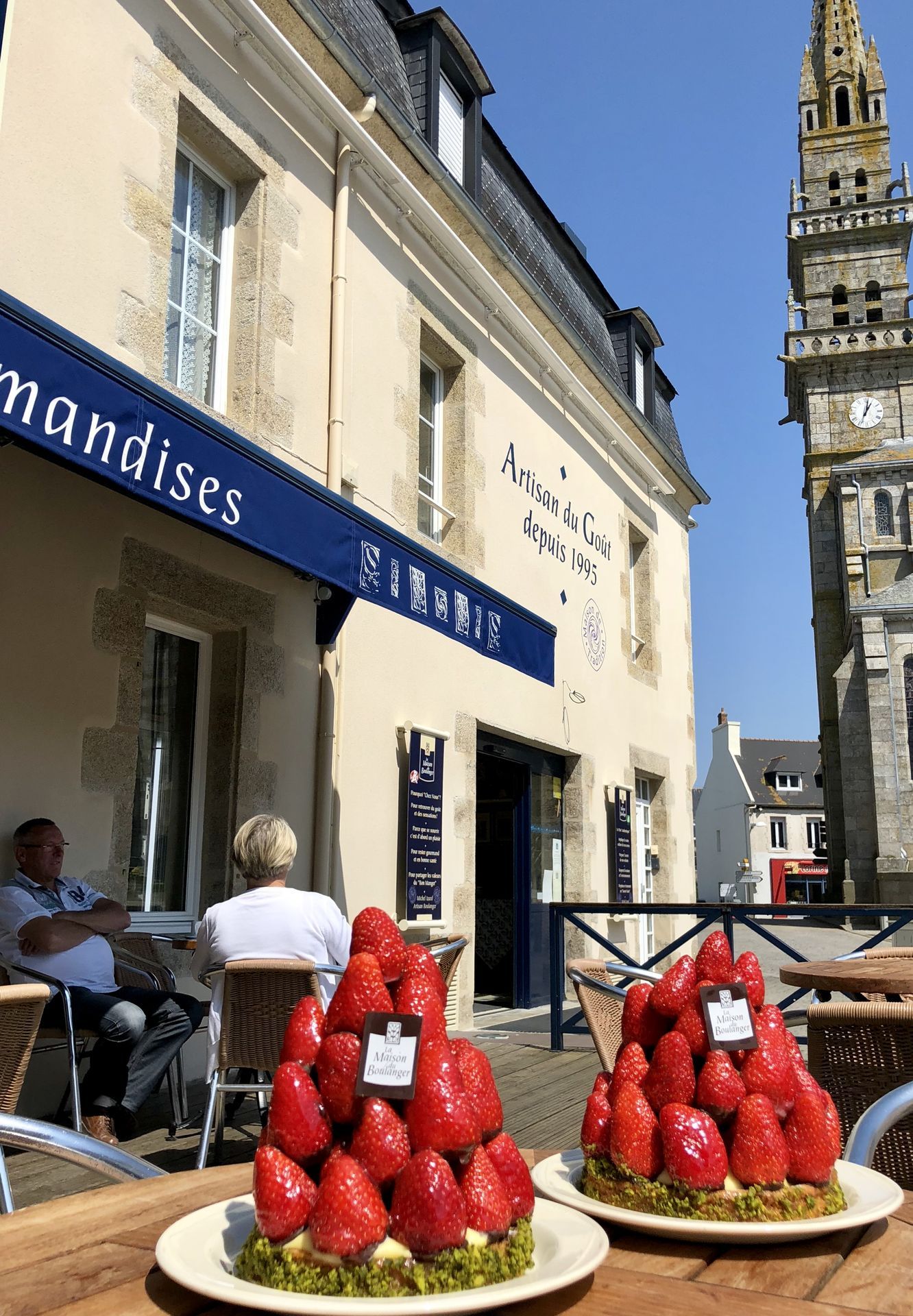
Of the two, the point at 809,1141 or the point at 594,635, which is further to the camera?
the point at 594,635

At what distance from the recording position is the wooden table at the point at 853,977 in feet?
9.22

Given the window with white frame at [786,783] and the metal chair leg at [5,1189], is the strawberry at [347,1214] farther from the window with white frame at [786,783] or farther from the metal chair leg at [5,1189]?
the window with white frame at [786,783]

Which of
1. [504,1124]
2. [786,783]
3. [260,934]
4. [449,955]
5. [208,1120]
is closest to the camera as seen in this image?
[208,1120]

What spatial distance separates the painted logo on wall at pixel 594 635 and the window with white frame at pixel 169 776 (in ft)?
15.3

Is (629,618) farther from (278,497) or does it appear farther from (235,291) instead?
(278,497)

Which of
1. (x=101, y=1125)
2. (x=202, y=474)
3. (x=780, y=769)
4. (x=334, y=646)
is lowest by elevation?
(x=101, y=1125)

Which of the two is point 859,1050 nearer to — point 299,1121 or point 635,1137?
point 635,1137

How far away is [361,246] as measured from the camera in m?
6.39

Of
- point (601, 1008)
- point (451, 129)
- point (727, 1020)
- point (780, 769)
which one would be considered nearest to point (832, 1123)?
point (727, 1020)

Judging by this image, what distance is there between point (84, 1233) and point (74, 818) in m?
3.39

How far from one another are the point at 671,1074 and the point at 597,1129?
11cm

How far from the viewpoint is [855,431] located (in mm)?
35656

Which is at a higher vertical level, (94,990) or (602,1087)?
(602,1087)

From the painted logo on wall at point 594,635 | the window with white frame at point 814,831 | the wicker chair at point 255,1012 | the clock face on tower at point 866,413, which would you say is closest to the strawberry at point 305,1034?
the wicker chair at point 255,1012
